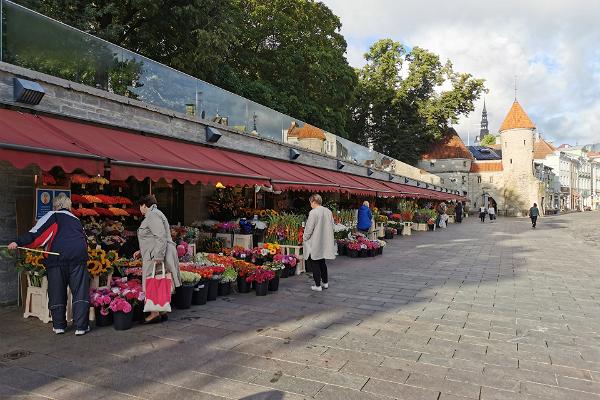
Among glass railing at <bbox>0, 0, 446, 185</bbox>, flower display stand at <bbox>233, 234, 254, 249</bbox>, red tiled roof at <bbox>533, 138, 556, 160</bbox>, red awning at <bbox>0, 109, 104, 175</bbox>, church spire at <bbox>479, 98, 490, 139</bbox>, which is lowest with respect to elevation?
flower display stand at <bbox>233, 234, 254, 249</bbox>

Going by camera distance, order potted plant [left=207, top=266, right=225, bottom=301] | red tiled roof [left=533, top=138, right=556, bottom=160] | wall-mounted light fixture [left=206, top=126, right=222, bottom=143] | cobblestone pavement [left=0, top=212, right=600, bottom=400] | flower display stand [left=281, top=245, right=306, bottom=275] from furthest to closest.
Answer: red tiled roof [left=533, top=138, right=556, bottom=160]
wall-mounted light fixture [left=206, top=126, right=222, bottom=143]
flower display stand [left=281, top=245, right=306, bottom=275]
potted plant [left=207, top=266, right=225, bottom=301]
cobblestone pavement [left=0, top=212, right=600, bottom=400]

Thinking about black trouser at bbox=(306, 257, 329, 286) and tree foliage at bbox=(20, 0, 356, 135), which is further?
tree foliage at bbox=(20, 0, 356, 135)

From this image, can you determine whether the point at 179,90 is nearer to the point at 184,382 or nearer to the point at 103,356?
the point at 103,356

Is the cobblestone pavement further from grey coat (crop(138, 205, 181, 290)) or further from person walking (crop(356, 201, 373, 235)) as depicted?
person walking (crop(356, 201, 373, 235))

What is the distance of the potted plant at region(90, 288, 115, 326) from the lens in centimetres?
488

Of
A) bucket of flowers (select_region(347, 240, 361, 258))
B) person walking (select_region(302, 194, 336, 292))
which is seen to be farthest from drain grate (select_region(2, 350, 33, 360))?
bucket of flowers (select_region(347, 240, 361, 258))

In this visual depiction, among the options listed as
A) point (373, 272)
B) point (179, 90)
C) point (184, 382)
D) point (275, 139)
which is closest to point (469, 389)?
point (184, 382)

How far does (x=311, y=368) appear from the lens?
3818mm

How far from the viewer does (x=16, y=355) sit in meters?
4.00

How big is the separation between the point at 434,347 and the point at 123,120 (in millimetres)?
5755

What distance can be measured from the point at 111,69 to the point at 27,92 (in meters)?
2.12

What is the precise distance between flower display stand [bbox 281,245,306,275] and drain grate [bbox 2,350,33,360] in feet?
17.0

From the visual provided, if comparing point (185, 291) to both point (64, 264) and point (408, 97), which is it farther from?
point (408, 97)

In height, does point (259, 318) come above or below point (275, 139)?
below
